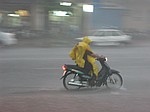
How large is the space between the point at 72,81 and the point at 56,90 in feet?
1.50

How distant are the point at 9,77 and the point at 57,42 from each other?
14373mm

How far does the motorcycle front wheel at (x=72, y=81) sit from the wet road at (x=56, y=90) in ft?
0.52

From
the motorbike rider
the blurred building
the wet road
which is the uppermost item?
the blurred building

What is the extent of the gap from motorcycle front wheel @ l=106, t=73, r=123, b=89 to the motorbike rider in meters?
0.38

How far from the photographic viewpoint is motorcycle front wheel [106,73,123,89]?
10.4 m

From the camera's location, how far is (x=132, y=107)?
7023mm

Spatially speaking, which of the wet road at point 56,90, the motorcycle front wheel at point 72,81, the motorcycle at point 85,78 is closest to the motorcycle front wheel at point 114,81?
the motorcycle at point 85,78

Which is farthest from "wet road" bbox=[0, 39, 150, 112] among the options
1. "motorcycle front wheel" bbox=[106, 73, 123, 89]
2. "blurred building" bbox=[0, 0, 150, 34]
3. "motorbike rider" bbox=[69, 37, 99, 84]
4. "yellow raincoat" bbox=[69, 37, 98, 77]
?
"blurred building" bbox=[0, 0, 150, 34]

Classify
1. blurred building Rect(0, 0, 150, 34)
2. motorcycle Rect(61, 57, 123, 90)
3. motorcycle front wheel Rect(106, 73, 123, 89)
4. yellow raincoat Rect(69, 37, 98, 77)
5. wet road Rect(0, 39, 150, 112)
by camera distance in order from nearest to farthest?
wet road Rect(0, 39, 150, 112)
yellow raincoat Rect(69, 37, 98, 77)
motorcycle Rect(61, 57, 123, 90)
motorcycle front wheel Rect(106, 73, 123, 89)
blurred building Rect(0, 0, 150, 34)

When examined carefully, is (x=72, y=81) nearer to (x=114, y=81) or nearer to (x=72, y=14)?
(x=114, y=81)

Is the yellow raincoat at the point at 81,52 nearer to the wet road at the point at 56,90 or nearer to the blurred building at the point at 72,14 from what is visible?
the wet road at the point at 56,90

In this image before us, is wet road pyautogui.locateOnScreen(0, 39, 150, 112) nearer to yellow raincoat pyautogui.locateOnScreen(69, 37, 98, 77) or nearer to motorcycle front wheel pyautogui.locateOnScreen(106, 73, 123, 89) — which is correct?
motorcycle front wheel pyautogui.locateOnScreen(106, 73, 123, 89)

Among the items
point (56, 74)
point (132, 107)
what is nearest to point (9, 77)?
point (56, 74)

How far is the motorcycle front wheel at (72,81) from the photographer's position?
10.3 m
